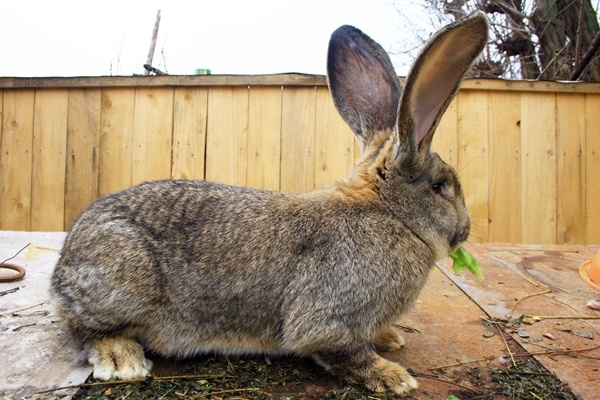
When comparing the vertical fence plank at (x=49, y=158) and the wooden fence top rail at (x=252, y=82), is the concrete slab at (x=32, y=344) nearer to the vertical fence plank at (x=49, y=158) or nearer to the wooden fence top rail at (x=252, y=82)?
the vertical fence plank at (x=49, y=158)

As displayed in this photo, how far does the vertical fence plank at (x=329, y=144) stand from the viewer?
520 centimetres

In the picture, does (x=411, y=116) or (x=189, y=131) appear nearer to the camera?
(x=411, y=116)

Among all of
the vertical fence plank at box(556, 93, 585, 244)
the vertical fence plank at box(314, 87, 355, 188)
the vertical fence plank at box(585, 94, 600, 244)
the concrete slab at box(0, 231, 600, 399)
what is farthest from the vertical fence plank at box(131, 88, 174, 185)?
the vertical fence plank at box(585, 94, 600, 244)

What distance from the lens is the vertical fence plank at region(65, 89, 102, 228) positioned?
534cm

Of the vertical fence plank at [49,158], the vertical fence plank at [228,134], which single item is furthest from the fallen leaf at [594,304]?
the vertical fence plank at [49,158]

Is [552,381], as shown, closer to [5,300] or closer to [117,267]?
[117,267]

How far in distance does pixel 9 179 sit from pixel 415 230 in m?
5.20

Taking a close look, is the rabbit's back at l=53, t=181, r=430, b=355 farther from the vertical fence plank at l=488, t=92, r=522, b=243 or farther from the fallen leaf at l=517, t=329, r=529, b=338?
the vertical fence plank at l=488, t=92, r=522, b=243

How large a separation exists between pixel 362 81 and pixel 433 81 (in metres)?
0.64

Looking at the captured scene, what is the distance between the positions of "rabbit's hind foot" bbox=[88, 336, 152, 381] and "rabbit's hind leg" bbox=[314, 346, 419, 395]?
76cm

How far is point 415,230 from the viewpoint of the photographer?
2197 millimetres

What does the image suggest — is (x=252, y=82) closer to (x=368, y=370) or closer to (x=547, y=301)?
(x=547, y=301)

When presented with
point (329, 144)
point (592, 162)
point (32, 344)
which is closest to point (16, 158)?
point (329, 144)

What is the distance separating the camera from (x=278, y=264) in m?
2.05
